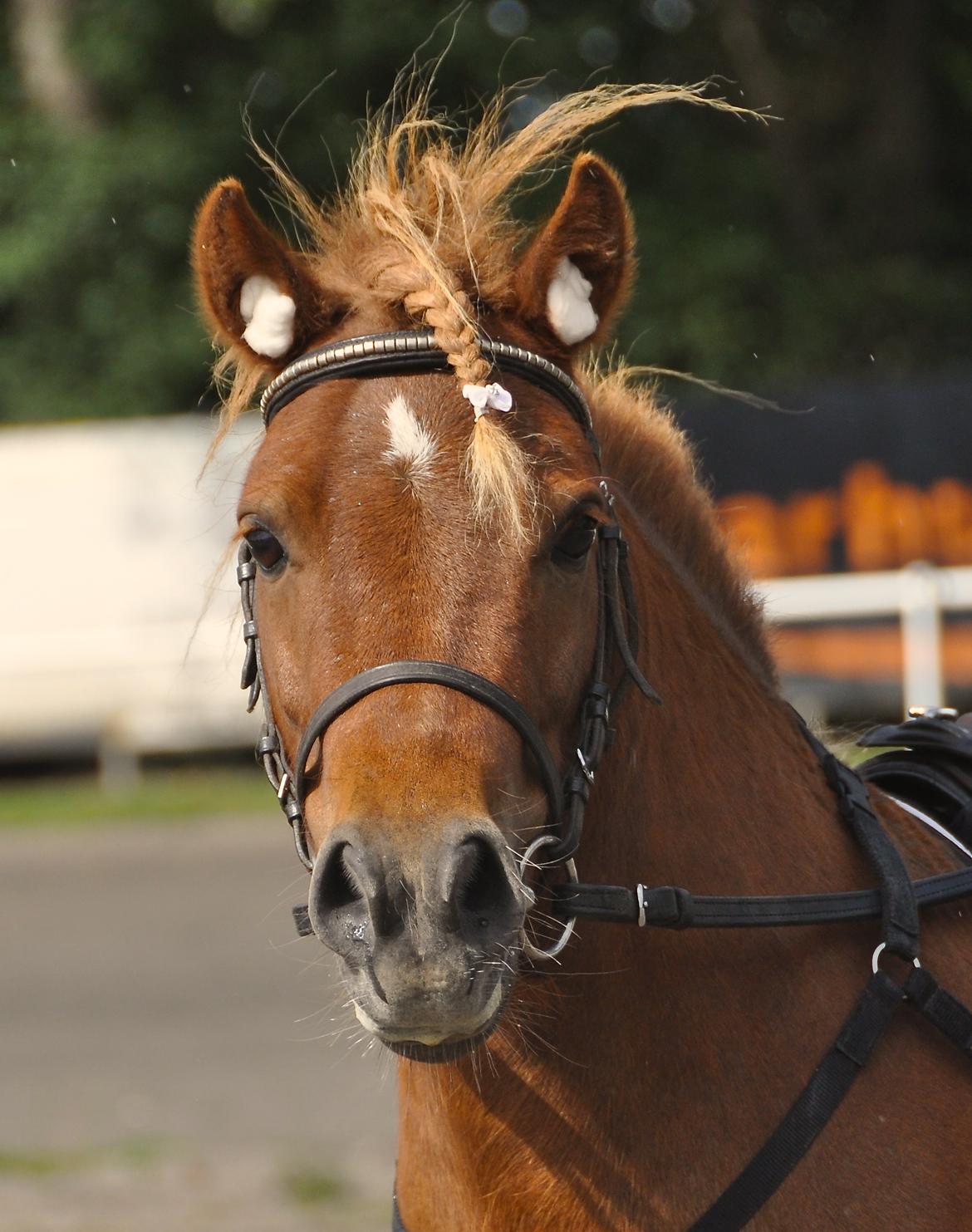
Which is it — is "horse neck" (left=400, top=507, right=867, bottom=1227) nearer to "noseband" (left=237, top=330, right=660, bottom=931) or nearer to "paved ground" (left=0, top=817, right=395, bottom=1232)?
"noseband" (left=237, top=330, right=660, bottom=931)

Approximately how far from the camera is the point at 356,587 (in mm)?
2090

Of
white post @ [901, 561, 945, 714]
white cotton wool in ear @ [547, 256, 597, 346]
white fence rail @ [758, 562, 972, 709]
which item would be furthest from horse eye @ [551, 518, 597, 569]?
white post @ [901, 561, 945, 714]

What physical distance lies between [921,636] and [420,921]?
7.37 meters

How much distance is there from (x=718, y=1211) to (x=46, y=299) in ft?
45.5

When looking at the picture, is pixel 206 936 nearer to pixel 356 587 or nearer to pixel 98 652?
pixel 98 652

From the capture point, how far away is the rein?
2.15 metres

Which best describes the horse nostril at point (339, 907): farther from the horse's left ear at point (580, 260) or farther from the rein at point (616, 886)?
the horse's left ear at point (580, 260)

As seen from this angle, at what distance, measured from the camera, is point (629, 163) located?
14367 millimetres

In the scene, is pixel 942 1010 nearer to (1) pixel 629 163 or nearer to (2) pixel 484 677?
(2) pixel 484 677

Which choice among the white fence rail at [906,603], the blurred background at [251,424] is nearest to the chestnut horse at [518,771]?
the blurred background at [251,424]

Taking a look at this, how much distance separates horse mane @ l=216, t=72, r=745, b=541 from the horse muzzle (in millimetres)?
483

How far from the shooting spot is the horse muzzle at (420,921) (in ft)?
6.11

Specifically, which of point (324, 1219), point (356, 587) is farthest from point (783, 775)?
point (324, 1219)

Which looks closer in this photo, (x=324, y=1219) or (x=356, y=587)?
(x=356, y=587)
